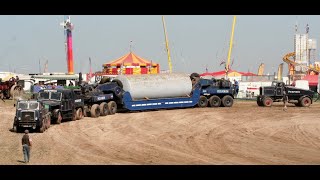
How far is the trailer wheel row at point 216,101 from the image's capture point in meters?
38.5

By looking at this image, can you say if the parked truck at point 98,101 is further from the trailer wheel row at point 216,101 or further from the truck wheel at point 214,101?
the truck wheel at point 214,101

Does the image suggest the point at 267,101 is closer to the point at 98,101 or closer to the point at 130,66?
the point at 98,101

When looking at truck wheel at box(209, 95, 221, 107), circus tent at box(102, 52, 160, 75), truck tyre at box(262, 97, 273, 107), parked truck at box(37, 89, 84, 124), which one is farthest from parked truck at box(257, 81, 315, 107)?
circus tent at box(102, 52, 160, 75)

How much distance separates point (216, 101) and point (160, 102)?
A: 18.7ft

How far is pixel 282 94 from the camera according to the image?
3872cm

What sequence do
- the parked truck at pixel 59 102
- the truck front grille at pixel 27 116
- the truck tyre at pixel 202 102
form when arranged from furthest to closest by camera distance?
the truck tyre at pixel 202 102 → the parked truck at pixel 59 102 → the truck front grille at pixel 27 116

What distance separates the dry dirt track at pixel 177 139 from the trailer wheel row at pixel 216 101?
4.51 m

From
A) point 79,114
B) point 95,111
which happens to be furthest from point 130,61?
point 79,114

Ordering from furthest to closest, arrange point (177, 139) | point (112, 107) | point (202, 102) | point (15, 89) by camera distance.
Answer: point (15, 89), point (202, 102), point (112, 107), point (177, 139)

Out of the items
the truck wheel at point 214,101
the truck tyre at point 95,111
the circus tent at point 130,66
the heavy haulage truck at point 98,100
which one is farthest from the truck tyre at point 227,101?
the circus tent at point 130,66

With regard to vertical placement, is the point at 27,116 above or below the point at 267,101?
above

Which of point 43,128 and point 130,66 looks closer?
point 43,128
